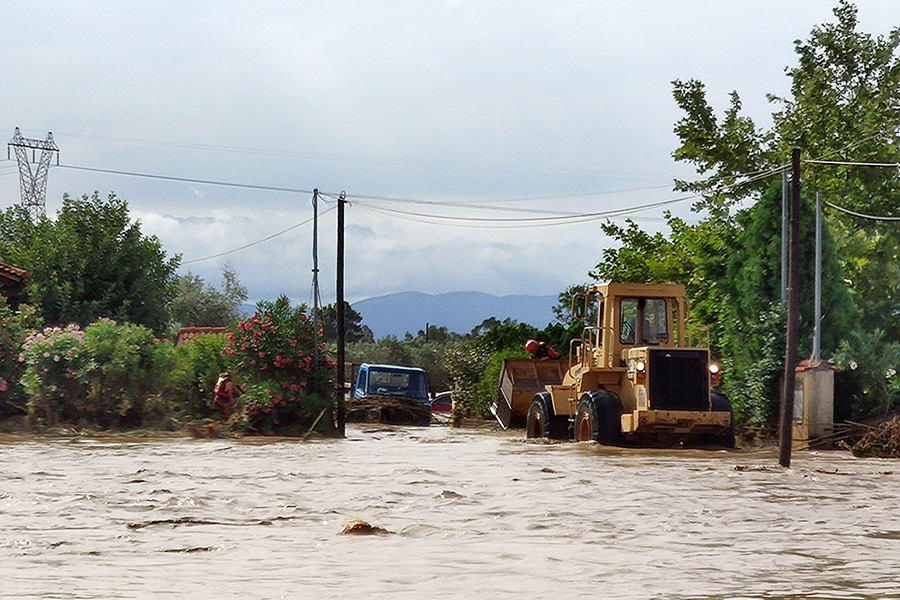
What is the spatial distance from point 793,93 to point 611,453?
82.9 ft

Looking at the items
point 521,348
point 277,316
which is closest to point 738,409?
point 277,316

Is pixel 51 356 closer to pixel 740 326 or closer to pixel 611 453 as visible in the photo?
pixel 611 453

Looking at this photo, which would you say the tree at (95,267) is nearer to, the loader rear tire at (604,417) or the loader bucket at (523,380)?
the loader bucket at (523,380)

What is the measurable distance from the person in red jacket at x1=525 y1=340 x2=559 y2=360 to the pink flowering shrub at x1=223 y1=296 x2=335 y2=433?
592 centimetres

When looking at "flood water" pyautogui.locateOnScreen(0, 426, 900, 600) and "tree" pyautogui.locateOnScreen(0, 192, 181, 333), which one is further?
"tree" pyautogui.locateOnScreen(0, 192, 181, 333)

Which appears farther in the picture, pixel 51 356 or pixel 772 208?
pixel 772 208

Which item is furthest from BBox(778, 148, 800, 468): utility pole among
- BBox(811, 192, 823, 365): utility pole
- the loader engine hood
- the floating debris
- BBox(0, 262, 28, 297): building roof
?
BBox(0, 262, 28, 297): building roof

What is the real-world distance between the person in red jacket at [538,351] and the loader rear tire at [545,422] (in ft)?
18.3

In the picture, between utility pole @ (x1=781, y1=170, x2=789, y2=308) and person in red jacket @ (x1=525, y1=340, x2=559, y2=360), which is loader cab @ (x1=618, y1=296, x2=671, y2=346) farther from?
person in red jacket @ (x1=525, y1=340, x2=559, y2=360)

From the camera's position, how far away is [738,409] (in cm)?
2733

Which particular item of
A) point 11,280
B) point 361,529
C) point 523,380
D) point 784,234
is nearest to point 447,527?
point 361,529

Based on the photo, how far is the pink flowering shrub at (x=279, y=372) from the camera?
89.9ft

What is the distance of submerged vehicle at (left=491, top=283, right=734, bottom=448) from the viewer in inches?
884

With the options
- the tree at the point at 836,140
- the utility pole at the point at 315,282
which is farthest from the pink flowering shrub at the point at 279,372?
the tree at the point at 836,140
